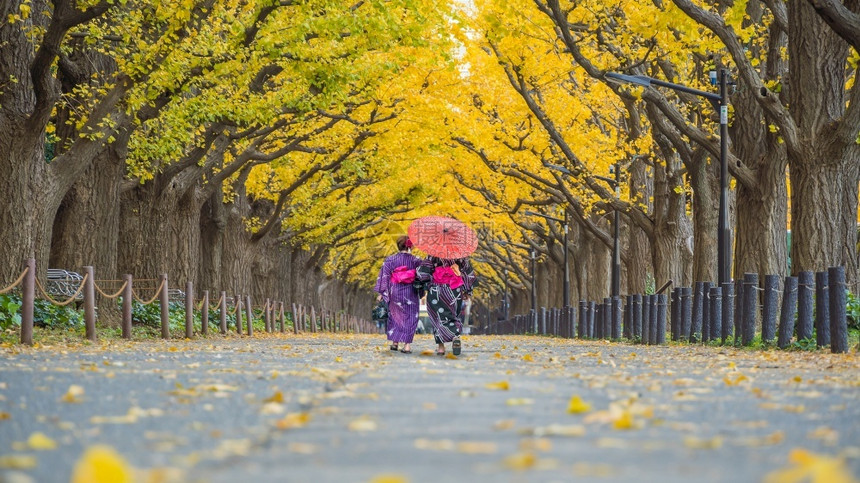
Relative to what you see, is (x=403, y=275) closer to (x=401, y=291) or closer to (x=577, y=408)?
(x=401, y=291)

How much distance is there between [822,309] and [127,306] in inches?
413

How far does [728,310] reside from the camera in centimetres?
1978

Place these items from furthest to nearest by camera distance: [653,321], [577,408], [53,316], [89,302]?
[653,321] < [53,316] < [89,302] < [577,408]

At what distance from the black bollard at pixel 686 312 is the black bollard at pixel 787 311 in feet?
17.0

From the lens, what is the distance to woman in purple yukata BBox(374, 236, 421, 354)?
627 inches

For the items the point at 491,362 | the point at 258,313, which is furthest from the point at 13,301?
the point at 258,313

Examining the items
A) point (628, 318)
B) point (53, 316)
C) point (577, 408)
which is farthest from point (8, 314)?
point (628, 318)

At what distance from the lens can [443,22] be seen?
2402cm

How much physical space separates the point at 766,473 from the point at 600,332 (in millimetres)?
26964

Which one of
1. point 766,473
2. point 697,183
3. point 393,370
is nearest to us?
point 766,473

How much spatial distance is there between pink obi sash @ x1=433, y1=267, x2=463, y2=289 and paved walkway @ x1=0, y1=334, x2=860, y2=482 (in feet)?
15.2

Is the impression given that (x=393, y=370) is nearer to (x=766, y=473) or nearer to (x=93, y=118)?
(x=766, y=473)

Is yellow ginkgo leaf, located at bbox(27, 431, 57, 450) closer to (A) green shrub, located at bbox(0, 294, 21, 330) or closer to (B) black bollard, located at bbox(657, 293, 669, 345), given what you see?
(A) green shrub, located at bbox(0, 294, 21, 330)

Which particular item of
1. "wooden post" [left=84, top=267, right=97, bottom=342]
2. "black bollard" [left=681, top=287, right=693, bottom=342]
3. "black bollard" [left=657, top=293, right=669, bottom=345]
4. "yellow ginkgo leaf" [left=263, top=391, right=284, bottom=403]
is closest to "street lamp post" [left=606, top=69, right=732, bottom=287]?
"black bollard" [left=681, top=287, right=693, bottom=342]
